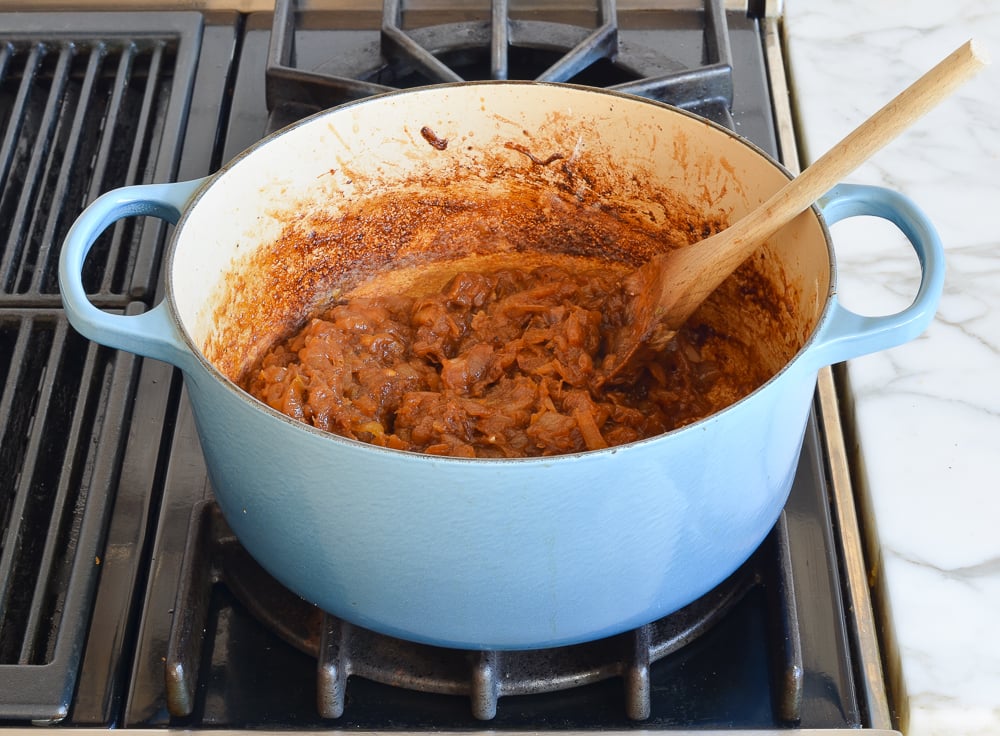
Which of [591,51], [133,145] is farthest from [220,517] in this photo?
[591,51]

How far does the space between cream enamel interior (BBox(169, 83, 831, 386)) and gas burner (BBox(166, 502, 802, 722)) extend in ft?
0.68

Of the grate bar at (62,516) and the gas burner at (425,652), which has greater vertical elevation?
the grate bar at (62,516)

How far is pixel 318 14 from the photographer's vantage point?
145 cm

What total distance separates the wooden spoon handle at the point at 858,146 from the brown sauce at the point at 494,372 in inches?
8.0

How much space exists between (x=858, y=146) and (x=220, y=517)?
1.96 feet

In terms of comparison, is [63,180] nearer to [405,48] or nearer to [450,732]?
[405,48]

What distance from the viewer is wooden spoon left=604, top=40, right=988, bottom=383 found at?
740 mm

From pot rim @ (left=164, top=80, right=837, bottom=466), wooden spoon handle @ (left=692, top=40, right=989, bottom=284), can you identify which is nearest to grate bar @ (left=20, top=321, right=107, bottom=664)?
pot rim @ (left=164, top=80, right=837, bottom=466)

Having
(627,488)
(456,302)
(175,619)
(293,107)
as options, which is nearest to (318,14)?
(293,107)

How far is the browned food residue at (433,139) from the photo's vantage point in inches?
42.4

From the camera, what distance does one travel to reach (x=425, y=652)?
864 millimetres

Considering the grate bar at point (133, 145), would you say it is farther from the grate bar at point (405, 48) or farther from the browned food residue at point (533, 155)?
the browned food residue at point (533, 155)

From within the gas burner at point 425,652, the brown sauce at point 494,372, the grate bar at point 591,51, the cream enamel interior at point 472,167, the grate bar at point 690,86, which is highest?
the grate bar at point 591,51

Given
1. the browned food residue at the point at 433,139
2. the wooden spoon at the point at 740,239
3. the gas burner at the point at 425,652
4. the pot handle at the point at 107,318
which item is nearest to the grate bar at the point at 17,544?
the gas burner at the point at 425,652
